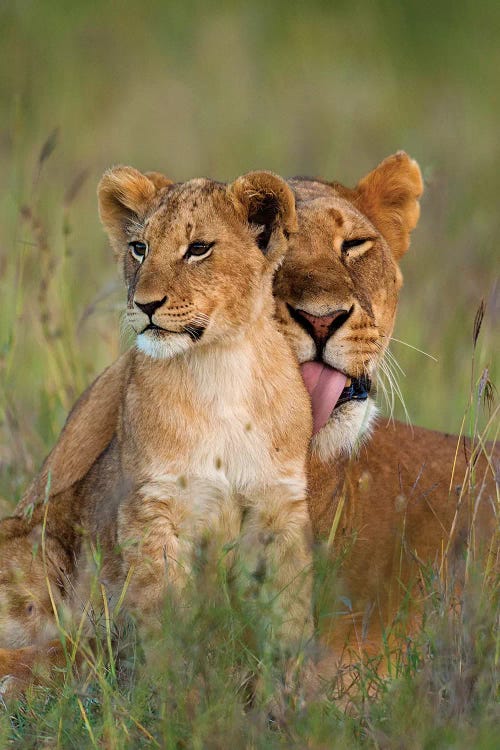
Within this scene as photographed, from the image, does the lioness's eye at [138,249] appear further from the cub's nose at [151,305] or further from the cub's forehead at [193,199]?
the cub's nose at [151,305]

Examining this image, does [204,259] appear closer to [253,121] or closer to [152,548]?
[152,548]

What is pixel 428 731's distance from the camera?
114 inches

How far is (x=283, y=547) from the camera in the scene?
3.66 metres

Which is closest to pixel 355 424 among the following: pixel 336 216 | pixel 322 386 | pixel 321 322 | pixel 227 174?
pixel 322 386

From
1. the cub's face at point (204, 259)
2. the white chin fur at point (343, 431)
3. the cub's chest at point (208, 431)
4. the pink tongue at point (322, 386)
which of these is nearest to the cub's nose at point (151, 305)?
the cub's face at point (204, 259)

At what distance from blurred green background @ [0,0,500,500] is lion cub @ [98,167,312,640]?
2.06 m

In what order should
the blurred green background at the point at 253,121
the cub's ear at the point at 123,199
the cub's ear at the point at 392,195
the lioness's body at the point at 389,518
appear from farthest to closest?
the blurred green background at the point at 253,121, the cub's ear at the point at 392,195, the cub's ear at the point at 123,199, the lioness's body at the point at 389,518

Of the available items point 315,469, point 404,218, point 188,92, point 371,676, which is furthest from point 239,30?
point 371,676

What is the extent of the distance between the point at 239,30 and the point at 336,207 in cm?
757

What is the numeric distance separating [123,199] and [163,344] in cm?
74

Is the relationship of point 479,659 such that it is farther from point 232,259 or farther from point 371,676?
point 232,259

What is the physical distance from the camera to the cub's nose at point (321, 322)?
Result: 383cm

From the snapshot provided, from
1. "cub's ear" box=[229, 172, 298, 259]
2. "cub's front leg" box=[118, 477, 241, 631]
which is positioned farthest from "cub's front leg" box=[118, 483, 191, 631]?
"cub's ear" box=[229, 172, 298, 259]

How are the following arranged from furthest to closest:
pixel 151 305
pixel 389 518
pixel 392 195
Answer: pixel 392 195
pixel 389 518
pixel 151 305
